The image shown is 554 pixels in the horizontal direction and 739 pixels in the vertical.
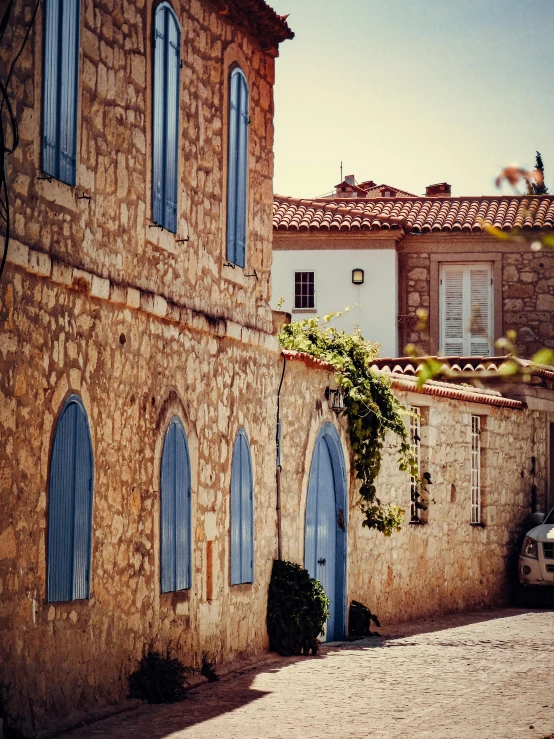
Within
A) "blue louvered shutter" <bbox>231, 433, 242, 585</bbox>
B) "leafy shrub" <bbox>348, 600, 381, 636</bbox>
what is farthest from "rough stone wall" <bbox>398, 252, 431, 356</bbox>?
"blue louvered shutter" <bbox>231, 433, 242, 585</bbox>

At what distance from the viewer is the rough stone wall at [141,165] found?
7707 millimetres

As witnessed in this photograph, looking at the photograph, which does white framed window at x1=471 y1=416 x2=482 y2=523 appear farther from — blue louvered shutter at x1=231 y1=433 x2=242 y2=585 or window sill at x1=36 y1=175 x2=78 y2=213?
window sill at x1=36 y1=175 x2=78 y2=213

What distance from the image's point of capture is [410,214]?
28.8 metres

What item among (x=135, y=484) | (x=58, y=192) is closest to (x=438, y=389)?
(x=135, y=484)

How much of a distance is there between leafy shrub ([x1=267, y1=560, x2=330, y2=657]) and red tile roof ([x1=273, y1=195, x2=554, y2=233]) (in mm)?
15247

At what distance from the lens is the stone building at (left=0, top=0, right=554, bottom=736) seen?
759cm

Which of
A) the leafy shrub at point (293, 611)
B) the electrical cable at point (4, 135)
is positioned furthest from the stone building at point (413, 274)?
the electrical cable at point (4, 135)

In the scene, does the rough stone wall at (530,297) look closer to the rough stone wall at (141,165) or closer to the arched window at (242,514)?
the rough stone wall at (141,165)

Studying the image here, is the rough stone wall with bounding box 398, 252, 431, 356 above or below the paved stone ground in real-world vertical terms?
above

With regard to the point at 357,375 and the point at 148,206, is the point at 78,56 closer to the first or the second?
the point at 148,206

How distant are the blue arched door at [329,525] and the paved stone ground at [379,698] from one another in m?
0.65

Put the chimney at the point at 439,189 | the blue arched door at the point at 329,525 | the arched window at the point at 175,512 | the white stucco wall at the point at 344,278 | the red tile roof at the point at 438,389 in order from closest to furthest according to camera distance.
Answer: the arched window at the point at 175,512 → the red tile roof at the point at 438,389 → the blue arched door at the point at 329,525 → the white stucco wall at the point at 344,278 → the chimney at the point at 439,189

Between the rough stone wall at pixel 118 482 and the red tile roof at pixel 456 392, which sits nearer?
the rough stone wall at pixel 118 482

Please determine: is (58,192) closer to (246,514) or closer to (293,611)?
(246,514)
